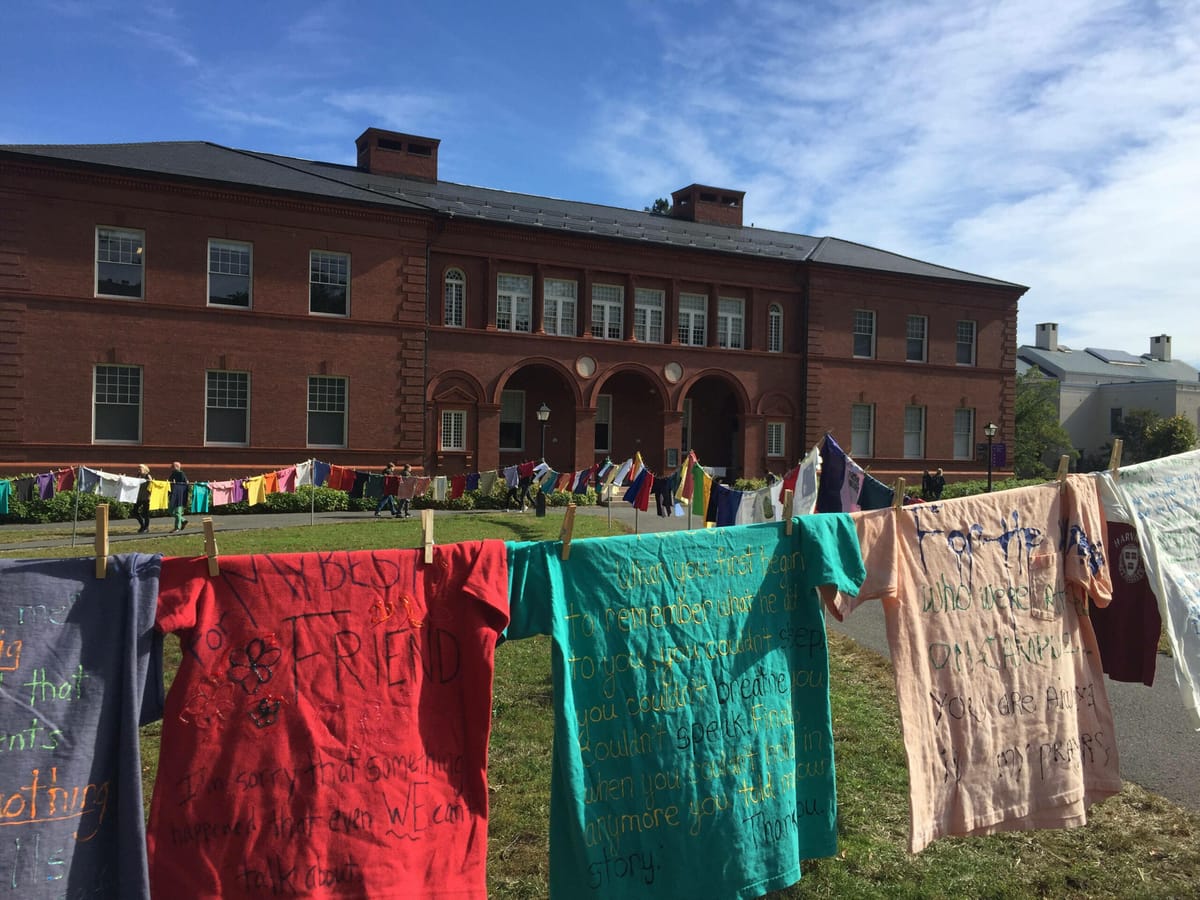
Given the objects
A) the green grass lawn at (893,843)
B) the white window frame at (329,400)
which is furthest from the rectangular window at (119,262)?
the green grass lawn at (893,843)

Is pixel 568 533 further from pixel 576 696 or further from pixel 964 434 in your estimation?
pixel 964 434

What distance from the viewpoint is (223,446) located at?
27.3m

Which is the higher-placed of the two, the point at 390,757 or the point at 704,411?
the point at 704,411

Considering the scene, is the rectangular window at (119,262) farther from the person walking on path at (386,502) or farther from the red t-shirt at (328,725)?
the red t-shirt at (328,725)

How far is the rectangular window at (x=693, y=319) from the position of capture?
35812 millimetres

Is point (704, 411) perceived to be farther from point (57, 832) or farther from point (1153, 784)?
point (57, 832)

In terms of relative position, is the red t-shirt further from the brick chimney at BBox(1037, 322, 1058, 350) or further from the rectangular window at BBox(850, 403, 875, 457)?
the brick chimney at BBox(1037, 322, 1058, 350)

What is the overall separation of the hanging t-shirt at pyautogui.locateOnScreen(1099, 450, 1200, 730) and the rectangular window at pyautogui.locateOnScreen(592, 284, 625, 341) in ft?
96.7

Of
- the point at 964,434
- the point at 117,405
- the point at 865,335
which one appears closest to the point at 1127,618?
the point at 117,405

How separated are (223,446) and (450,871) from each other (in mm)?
26715

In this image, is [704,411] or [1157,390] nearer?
[704,411]

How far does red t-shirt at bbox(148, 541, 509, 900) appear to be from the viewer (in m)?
3.00

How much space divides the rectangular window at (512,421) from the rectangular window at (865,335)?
15.5 m

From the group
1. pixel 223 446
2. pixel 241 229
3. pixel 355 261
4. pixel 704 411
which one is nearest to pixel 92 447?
pixel 223 446
